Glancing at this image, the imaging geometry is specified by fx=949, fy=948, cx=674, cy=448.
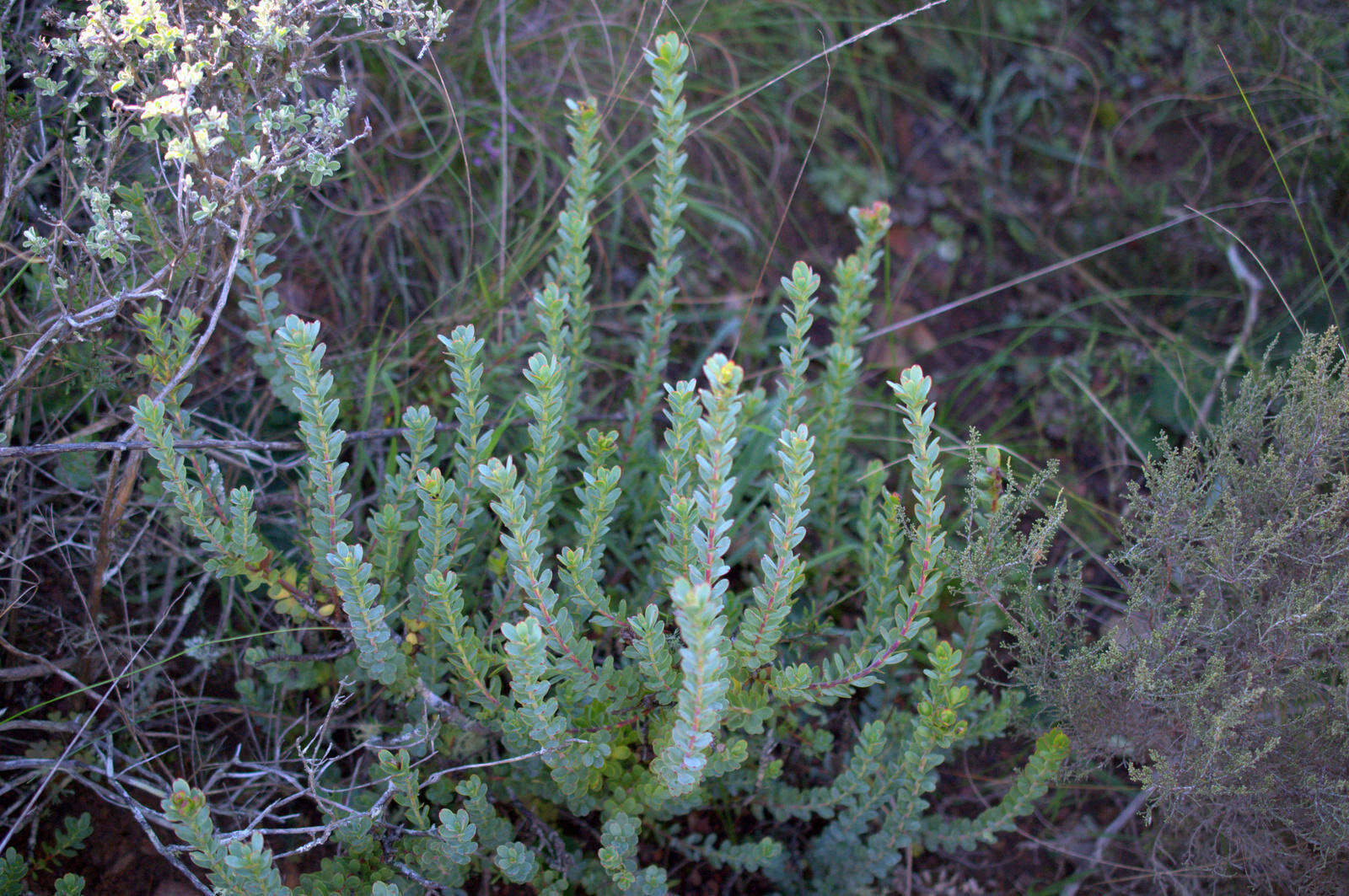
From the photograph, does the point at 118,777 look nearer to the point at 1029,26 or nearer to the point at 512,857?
the point at 512,857

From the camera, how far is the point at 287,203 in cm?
183

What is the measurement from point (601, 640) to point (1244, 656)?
1.29m

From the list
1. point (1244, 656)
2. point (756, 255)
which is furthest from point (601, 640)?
point (756, 255)

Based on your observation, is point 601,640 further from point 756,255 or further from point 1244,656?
point 756,255

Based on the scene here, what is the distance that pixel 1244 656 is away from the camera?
1771 mm

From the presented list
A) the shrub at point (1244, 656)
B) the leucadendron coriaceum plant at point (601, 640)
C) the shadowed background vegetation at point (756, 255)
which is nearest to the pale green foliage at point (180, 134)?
the shadowed background vegetation at point (756, 255)

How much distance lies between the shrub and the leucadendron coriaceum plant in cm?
20

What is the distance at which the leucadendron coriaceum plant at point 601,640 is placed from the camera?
1520 millimetres

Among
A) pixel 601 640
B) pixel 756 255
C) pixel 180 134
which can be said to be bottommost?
pixel 601 640

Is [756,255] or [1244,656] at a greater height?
[756,255]

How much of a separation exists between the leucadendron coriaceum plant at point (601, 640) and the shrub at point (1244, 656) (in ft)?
0.65

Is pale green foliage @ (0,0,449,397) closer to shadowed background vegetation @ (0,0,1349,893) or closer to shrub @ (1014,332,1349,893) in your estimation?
shadowed background vegetation @ (0,0,1349,893)

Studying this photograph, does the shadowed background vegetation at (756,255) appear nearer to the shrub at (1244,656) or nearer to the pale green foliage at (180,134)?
the pale green foliage at (180,134)

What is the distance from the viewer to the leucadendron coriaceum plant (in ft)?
4.99
